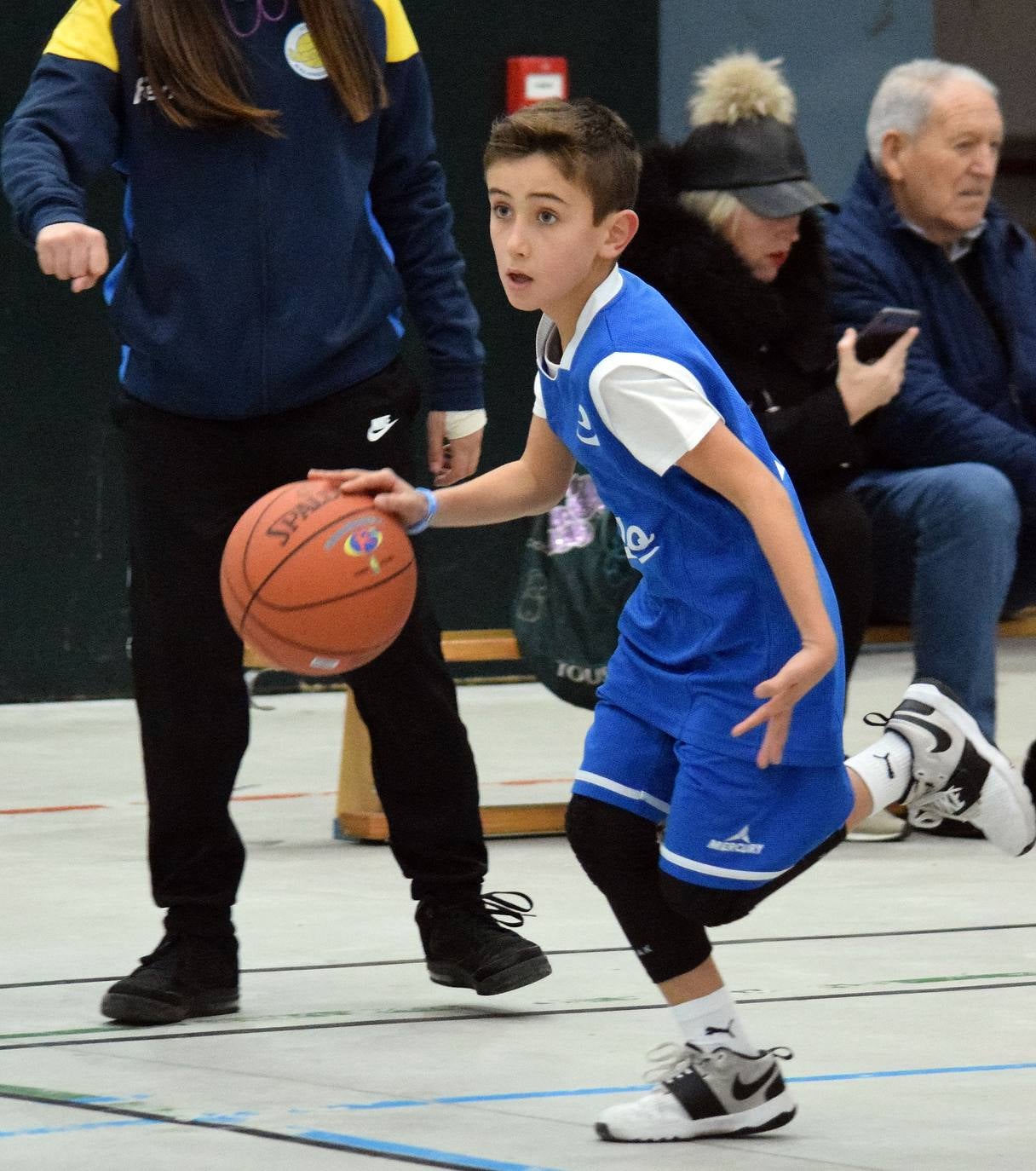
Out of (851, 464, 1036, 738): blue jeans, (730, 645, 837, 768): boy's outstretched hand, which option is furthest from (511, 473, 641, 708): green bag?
(730, 645, 837, 768): boy's outstretched hand

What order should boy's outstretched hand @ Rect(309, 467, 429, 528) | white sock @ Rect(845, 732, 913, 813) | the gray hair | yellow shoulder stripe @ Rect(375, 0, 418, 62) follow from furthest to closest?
the gray hair
yellow shoulder stripe @ Rect(375, 0, 418, 62)
white sock @ Rect(845, 732, 913, 813)
boy's outstretched hand @ Rect(309, 467, 429, 528)

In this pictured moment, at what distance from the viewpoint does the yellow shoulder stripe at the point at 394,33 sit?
414 centimetres

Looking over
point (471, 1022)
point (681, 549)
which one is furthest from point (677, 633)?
point (471, 1022)

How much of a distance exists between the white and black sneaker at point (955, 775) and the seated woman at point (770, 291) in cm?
155

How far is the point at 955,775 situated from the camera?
385 centimetres

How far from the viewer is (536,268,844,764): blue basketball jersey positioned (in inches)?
124

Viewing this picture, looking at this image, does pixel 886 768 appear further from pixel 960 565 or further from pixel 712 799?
pixel 960 565

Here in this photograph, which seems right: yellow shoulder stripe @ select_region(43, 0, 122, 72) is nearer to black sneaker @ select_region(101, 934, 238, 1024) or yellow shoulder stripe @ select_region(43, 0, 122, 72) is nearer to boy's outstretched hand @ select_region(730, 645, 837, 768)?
black sneaker @ select_region(101, 934, 238, 1024)

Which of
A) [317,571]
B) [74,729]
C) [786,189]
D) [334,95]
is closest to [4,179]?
[334,95]

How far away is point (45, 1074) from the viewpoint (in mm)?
3471

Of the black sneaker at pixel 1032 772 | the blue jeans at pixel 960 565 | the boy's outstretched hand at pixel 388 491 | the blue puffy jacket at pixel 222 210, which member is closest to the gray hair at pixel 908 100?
the blue jeans at pixel 960 565

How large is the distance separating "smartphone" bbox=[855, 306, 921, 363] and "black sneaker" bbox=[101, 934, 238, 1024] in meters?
2.37

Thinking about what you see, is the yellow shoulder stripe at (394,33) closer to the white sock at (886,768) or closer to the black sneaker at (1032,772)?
the white sock at (886,768)

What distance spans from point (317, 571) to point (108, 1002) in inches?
34.1
